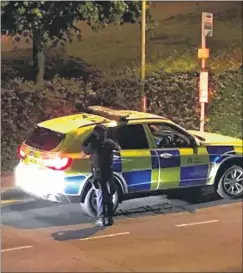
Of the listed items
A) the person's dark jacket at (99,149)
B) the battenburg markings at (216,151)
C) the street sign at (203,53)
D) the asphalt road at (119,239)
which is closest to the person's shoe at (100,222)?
the asphalt road at (119,239)

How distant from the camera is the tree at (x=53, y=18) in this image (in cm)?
139

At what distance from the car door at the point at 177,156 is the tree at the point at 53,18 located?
24 centimetres

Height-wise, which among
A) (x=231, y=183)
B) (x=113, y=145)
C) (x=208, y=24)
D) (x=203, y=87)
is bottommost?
(x=231, y=183)

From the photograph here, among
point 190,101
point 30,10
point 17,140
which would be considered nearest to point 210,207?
point 190,101

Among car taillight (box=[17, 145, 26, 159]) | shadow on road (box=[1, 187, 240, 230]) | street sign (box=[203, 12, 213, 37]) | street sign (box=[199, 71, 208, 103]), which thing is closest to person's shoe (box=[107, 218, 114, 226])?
shadow on road (box=[1, 187, 240, 230])

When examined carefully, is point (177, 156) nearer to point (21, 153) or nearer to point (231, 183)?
point (231, 183)

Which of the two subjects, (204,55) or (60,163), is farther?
(204,55)

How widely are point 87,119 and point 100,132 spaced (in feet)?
0.15

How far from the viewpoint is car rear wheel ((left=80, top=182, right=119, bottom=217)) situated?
142 centimetres

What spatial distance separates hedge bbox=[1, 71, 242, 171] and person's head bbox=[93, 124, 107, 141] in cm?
6

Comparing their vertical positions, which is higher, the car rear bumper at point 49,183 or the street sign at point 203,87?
the street sign at point 203,87

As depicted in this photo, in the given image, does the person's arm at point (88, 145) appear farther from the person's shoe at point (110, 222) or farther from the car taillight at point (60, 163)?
the person's shoe at point (110, 222)

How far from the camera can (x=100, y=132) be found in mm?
1395

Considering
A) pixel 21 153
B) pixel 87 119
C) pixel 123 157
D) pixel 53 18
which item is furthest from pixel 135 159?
pixel 53 18
